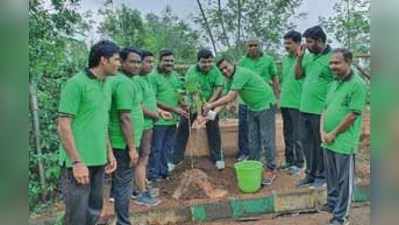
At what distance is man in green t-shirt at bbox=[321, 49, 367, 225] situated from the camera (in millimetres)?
2125

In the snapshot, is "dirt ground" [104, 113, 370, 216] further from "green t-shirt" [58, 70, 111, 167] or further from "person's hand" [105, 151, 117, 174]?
"green t-shirt" [58, 70, 111, 167]

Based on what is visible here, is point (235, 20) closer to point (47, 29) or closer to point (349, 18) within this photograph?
point (349, 18)

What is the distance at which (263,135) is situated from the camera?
2.66 metres

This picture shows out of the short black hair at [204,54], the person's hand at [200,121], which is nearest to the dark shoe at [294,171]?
the person's hand at [200,121]

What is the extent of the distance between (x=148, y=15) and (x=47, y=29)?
18.6 inches

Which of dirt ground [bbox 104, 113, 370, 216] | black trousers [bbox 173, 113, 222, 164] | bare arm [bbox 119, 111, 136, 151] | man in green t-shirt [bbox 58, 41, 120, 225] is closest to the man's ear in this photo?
man in green t-shirt [bbox 58, 41, 120, 225]

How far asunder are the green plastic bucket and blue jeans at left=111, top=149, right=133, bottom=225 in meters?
0.62

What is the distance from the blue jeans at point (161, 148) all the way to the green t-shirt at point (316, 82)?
70cm

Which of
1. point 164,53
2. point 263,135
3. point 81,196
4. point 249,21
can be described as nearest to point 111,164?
point 81,196

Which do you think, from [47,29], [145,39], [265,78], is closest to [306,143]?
[265,78]

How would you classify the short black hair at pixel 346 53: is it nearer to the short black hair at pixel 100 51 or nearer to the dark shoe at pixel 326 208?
the dark shoe at pixel 326 208

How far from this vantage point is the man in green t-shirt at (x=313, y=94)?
233 cm
